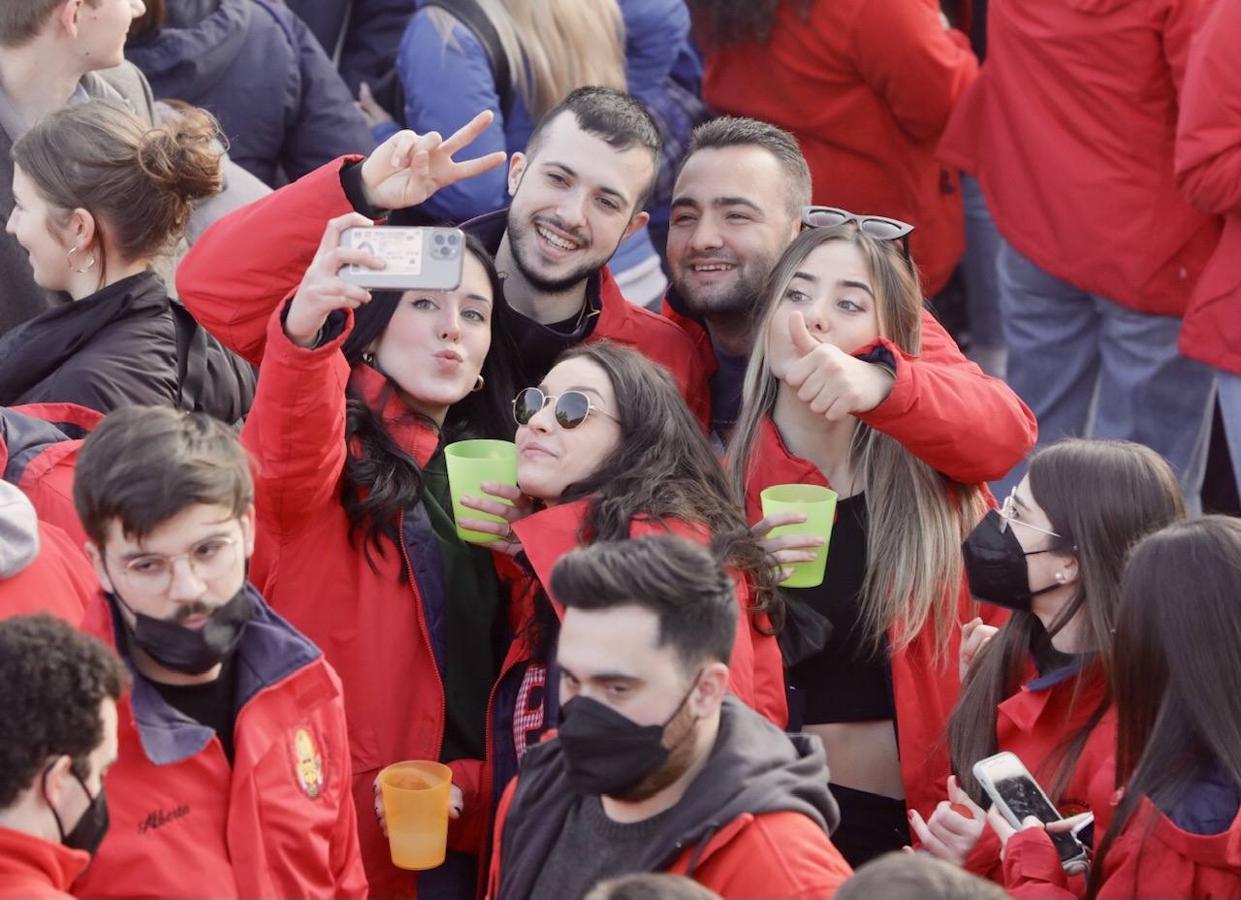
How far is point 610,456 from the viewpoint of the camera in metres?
4.07

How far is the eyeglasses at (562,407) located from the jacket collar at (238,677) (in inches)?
35.6

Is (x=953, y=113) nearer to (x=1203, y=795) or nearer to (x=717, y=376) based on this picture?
(x=717, y=376)

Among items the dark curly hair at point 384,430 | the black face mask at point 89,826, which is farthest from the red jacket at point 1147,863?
the black face mask at point 89,826

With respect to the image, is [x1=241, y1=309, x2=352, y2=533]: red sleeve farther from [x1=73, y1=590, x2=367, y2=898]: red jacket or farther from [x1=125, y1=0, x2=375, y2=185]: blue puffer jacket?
[x1=125, y1=0, x2=375, y2=185]: blue puffer jacket

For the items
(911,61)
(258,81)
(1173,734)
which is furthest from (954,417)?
(258,81)

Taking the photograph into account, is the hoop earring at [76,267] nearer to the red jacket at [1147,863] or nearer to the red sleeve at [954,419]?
the red sleeve at [954,419]

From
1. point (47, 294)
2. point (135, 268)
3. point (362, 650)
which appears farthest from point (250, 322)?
point (47, 294)

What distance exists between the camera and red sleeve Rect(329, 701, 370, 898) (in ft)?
11.2

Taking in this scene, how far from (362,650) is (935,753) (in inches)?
52.1

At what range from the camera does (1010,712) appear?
3.86m

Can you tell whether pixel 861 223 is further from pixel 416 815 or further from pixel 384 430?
pixel 416 815

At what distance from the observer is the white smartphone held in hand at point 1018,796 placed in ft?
11.4

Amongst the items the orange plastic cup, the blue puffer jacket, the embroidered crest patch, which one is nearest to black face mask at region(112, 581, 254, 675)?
the embroidered crest patch

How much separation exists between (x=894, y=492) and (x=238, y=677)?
176 centimetres
